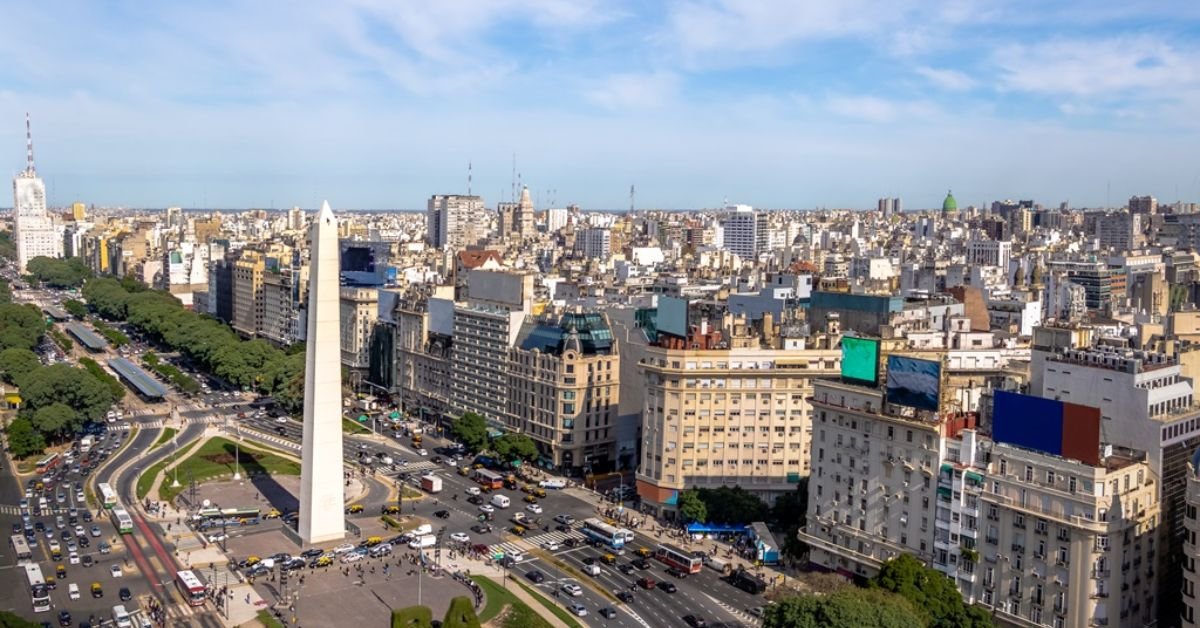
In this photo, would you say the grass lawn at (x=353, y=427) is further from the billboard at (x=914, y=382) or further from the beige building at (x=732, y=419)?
the billboard at (x=914, y=382)

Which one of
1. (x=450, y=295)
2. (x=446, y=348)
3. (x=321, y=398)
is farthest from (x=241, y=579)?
(x=450, y=295)

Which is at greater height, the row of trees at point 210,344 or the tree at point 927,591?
the row of trees at point 210,344

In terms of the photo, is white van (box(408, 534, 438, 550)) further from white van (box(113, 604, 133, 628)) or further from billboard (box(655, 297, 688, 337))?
billboard (box(655, 297, 688, 337))

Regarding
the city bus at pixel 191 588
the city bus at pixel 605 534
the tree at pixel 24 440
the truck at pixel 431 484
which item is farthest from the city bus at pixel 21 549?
the city bus at pixel 605 534

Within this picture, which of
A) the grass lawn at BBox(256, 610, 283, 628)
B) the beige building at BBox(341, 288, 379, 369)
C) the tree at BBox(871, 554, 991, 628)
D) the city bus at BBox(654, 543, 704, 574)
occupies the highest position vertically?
the beige building at BBox(341, 288, 379, 369)

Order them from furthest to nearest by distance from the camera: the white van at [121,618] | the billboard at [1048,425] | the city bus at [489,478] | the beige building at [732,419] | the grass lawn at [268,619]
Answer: the city bus at [489,478]
the beige building at [732,419]
the grass lawn at [268,619]
the white van at [121,618]
the billboard at [1048,425]

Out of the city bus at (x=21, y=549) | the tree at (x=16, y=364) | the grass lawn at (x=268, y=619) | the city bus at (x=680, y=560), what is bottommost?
the grass lawn at (x=268, y=619)

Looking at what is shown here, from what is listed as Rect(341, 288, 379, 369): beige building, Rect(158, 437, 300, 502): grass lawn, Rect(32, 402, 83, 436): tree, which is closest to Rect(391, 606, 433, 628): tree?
Rect(158, 437, 300, 502): grass lawn
